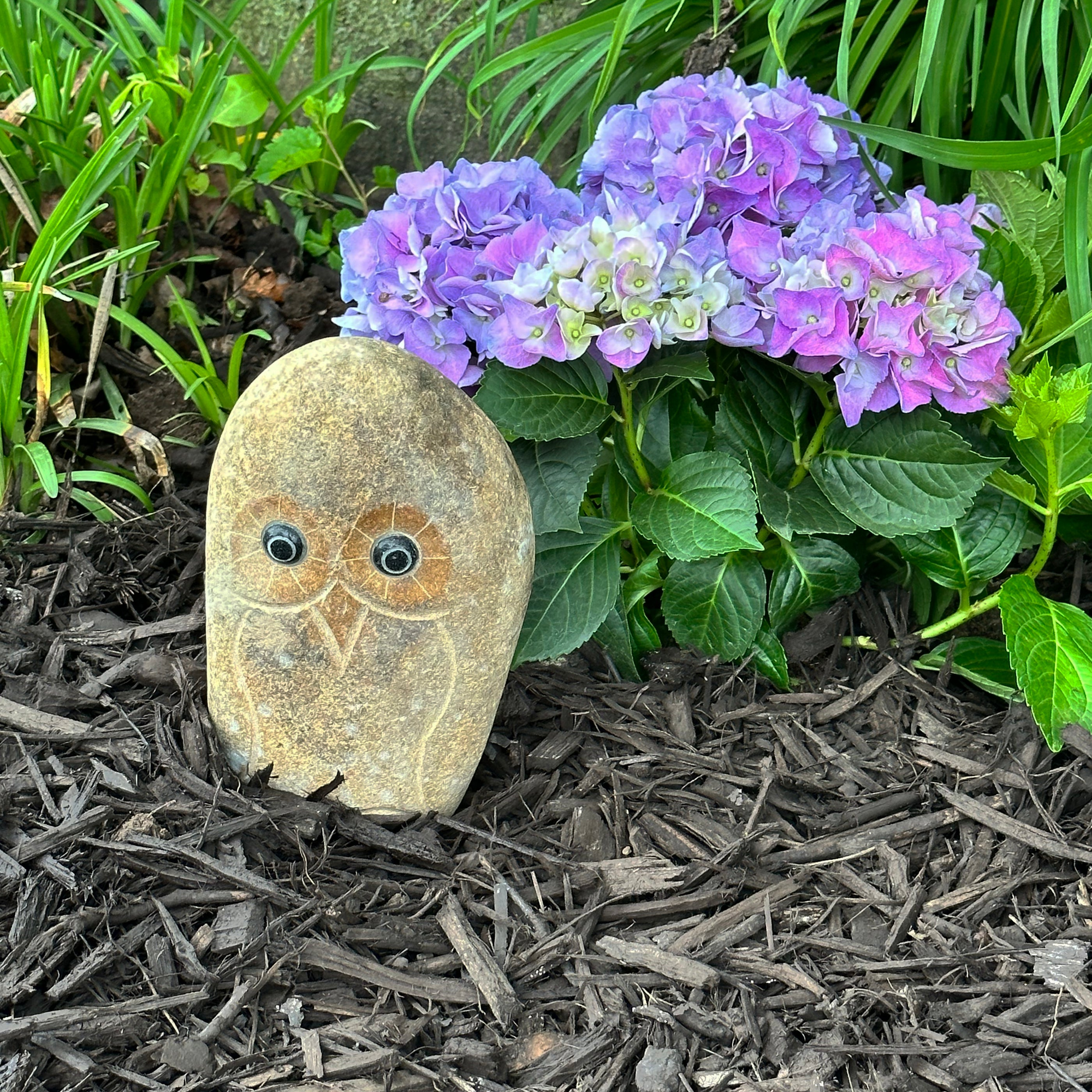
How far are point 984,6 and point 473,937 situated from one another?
184cm

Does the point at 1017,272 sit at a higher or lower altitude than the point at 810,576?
higher

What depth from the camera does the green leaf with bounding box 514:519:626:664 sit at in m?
1.73

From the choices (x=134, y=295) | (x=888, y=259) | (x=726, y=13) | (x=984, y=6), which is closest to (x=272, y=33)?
(x=134, y=295)

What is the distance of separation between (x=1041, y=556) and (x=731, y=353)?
0.59 m

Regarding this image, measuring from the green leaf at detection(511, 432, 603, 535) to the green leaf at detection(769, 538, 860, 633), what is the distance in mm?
382

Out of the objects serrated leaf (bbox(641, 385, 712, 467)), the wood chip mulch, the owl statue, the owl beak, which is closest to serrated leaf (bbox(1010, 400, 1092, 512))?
the wood chip mulch

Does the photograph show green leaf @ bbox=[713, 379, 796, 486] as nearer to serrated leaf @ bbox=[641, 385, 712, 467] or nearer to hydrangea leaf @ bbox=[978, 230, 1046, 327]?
serrated leaf @ bbox=[641, 385, 712, 467]

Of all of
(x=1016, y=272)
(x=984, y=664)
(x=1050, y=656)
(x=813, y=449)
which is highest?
(x=1016, y=272)

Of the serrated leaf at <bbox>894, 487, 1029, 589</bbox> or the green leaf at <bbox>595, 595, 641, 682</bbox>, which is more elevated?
the serrated leaf at <bbox>894, 487, 1029, 589</bbox>

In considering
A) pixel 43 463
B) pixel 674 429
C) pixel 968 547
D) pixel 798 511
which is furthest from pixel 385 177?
pixel 968 547

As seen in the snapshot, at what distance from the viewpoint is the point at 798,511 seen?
1739 mm

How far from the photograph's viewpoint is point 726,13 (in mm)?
2326

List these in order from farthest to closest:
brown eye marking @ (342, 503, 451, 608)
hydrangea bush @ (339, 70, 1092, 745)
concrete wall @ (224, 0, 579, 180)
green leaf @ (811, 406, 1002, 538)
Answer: concrete wall @ (224, 0, 579, 180)
green leaf @ (811, 406, 1002, 538)
hydrangea bush @ (339, 70, 1092, 745)
brown eye marking @ (342, 503, 451, 608)

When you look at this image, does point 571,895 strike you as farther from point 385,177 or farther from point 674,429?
point 385,177
